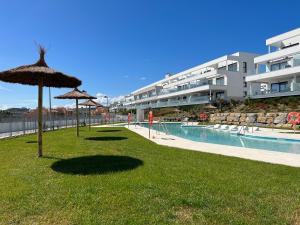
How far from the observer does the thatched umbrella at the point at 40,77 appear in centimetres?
805

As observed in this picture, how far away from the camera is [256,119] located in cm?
2830

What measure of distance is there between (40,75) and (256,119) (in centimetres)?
2468

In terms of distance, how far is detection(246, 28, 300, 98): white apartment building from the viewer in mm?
29672

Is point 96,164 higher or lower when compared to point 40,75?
lower

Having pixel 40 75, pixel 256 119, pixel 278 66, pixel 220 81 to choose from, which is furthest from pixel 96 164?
pixel 220 81

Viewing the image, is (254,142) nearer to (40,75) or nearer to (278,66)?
(40,75)

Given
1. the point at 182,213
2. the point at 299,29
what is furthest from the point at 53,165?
the point at 299,29

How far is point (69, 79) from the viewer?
9523 millimetres

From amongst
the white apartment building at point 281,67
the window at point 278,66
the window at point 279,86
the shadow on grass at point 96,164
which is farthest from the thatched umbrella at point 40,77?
the window at point 278,66

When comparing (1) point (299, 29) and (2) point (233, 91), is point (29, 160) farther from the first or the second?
(2) point (233, 91)

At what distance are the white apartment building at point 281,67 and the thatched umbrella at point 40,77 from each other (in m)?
26.7

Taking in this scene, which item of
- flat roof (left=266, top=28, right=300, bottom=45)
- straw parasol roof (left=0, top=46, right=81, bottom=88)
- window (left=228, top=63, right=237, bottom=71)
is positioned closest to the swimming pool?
straw parasol roof (left=0, top=46, right=81, bottom=88)

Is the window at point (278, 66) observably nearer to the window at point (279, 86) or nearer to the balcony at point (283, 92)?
the window at point (279, 86)

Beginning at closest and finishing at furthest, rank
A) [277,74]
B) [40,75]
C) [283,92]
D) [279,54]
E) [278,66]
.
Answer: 1. [40,75]
2. [283,92]
3. [277,74]
4. [279,54]
5. [278,66]
